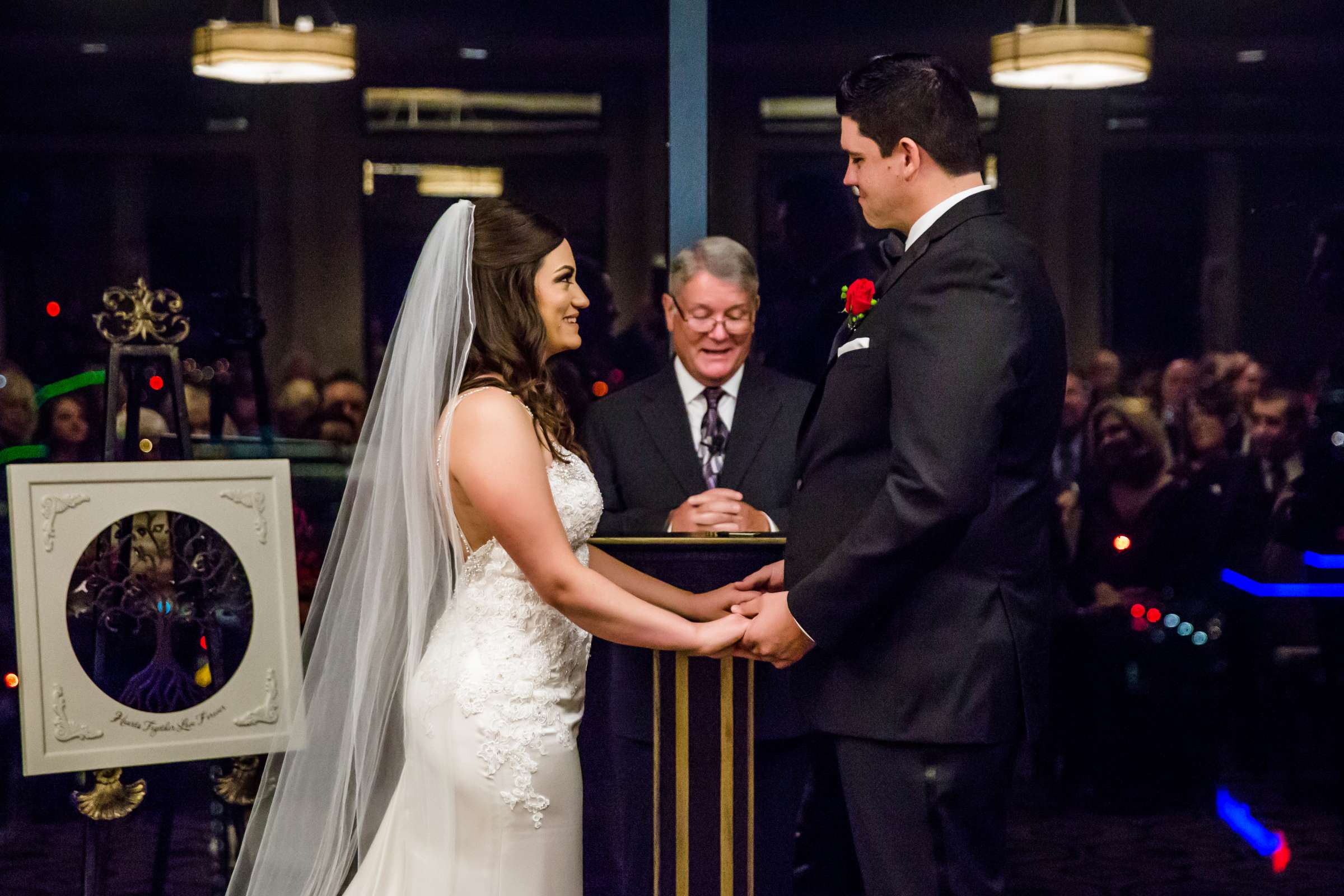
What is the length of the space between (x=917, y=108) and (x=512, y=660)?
1.21 metres

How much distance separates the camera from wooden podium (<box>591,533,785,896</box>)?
2.57 meters

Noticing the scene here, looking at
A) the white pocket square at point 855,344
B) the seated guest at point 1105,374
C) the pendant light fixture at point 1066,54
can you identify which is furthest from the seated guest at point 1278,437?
the white pocket square at point 855,344

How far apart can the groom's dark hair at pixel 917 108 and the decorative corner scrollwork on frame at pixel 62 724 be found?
2302 mm

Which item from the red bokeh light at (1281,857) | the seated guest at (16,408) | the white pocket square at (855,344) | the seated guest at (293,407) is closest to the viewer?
the white pocket square at (855,344)

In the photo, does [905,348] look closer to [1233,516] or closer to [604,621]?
[604,621]

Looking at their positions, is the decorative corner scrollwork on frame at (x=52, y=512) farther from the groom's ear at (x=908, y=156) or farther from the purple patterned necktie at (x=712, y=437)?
the groom's ear at (x=908, y=156)

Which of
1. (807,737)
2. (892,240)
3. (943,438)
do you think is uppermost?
(892,240)

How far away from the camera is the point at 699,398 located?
3.69 metres

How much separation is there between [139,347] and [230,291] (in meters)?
0.80

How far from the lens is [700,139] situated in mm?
3758

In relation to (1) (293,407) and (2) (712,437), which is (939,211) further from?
(1) (293,407)

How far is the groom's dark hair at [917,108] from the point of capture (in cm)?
239

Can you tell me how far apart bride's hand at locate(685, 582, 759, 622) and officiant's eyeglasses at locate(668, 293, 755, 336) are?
103 cm

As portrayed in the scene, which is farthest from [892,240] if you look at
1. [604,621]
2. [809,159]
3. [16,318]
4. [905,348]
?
[16,318]
